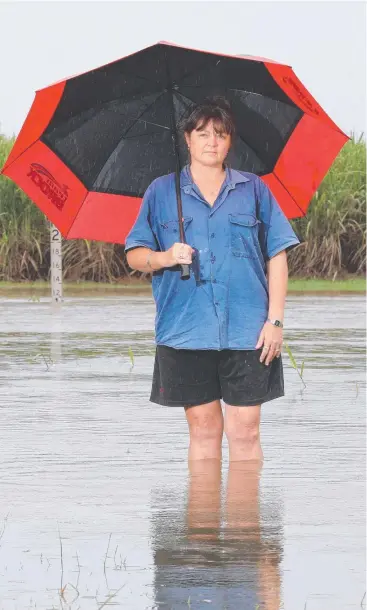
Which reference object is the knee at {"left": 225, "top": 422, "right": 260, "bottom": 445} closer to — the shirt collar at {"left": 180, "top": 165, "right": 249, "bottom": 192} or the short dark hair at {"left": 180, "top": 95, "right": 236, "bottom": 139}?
the shirt collar at {"left": 180, "top": 165, "right": 249, "bottom": 192}

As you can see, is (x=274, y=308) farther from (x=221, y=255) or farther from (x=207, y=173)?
(x=207, y=173)

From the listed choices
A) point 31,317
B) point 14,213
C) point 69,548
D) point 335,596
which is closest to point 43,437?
point 69,548

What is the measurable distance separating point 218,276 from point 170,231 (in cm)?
30

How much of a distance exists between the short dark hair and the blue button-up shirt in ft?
0.68

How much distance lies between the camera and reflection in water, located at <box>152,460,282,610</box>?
17.9ft

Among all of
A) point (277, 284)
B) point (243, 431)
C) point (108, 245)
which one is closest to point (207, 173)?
point (277, 284)

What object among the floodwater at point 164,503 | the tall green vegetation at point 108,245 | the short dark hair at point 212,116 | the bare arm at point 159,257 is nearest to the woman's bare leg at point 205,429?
the floodwater at point 164,503

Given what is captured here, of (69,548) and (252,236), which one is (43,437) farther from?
(69,548)

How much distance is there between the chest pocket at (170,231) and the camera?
750 cm

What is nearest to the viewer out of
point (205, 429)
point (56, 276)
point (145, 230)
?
point (145, 230)

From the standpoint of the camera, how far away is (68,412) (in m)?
11.1

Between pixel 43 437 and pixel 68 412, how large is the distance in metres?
1.32

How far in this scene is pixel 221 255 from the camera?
746cm

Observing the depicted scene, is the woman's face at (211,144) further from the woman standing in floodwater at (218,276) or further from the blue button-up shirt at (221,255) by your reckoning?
the blue button-up shirt at (221,255)
